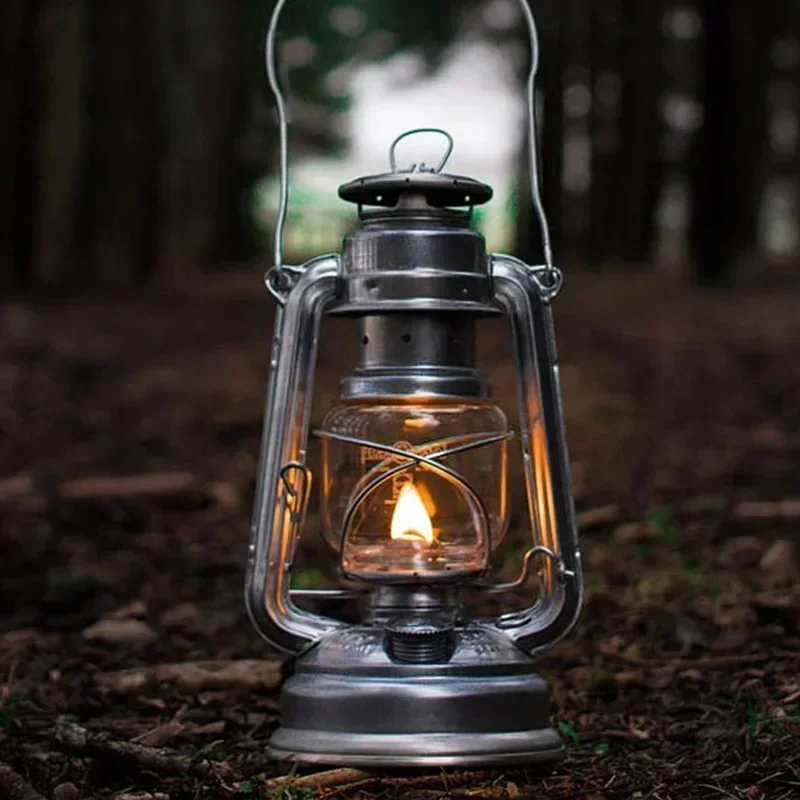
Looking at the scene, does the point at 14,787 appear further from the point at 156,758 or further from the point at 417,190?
the point at 417,190

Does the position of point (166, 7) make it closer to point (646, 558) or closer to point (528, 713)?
point (646, 558)

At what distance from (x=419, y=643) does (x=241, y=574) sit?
188 cm

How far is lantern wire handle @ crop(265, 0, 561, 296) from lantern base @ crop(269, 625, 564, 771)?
611 mm

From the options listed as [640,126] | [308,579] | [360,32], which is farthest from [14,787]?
[360,32]

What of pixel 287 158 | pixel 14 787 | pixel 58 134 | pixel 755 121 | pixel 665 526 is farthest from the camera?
pixel 755 121

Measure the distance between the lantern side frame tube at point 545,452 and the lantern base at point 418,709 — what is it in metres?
0.09

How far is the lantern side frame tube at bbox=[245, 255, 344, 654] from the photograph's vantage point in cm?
279

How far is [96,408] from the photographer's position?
7402 mm

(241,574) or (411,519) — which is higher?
(411,519)

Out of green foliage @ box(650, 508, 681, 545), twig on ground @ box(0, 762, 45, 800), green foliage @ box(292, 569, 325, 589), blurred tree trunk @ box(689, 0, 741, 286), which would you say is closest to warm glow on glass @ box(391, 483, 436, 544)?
twig on ground @ box(0, 762, 45, 800)

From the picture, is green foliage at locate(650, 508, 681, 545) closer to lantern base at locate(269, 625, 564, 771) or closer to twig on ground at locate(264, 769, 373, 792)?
lantern base at locate(269, 625, 564, 771)

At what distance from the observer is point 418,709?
264 cm

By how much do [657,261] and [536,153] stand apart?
565 inches


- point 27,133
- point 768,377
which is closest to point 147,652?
point 768,377
